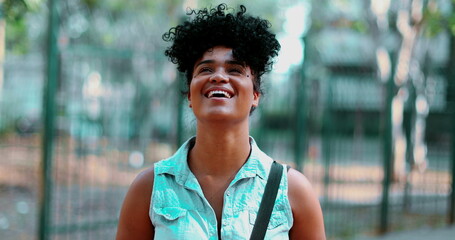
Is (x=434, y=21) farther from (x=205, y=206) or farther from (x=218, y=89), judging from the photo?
(x=205, y=206)

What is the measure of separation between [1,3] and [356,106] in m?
5.88

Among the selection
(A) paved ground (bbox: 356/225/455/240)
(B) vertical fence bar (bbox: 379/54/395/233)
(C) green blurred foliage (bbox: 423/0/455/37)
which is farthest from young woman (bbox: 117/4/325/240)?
(C) green blurred foliage (bbox: 423/0/455/37)

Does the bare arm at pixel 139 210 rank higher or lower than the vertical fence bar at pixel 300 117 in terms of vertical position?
lower

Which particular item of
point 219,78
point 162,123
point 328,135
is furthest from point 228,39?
point 328,135

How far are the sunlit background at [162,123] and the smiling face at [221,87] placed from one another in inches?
91.3

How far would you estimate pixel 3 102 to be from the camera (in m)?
11.5

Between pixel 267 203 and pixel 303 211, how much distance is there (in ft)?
0.50

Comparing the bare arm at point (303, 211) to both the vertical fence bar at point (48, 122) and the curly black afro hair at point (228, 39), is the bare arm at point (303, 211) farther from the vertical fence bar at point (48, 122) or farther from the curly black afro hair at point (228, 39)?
the vertical fence bar at point (48, 122)

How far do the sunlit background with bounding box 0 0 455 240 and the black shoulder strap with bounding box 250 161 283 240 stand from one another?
2596mm

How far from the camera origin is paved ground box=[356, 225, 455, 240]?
8.36 meters

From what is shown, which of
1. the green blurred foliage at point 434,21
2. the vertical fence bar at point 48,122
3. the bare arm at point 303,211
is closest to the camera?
the bare arm at point 303,211

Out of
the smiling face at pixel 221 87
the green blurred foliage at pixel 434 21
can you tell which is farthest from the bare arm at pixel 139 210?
the green blurred foliage at pixel 434 21

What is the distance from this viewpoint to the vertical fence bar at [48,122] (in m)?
5.46

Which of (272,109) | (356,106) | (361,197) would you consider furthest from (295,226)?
(361,197)
